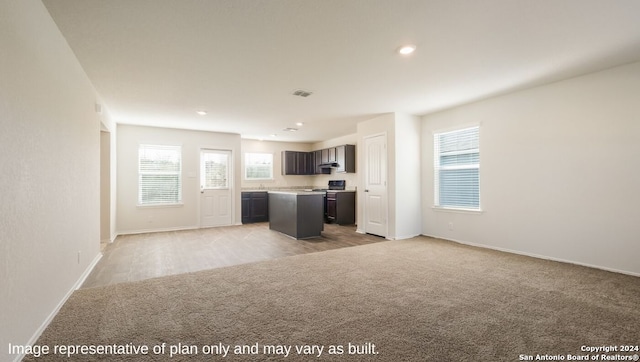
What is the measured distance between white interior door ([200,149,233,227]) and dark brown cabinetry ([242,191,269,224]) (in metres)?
0.43

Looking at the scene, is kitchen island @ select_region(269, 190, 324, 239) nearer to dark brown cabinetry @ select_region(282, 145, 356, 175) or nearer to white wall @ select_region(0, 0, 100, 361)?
dark brown cabinetry @ select_region(282, 145, 356, 175)

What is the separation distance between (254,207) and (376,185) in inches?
151

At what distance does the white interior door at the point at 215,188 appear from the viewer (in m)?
7.46

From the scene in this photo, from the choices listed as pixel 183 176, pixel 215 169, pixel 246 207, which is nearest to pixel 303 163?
pixel 246 207

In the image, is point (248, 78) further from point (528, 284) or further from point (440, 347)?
point (528, 284)

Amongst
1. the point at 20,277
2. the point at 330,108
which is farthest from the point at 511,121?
the point at 20,277

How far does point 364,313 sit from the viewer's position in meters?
2.45

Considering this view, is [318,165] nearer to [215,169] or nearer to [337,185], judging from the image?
[337,185]

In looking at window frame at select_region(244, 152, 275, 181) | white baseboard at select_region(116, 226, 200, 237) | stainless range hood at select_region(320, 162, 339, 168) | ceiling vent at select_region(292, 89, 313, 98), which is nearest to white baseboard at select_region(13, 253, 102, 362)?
white baseboard at select_region(116, 226, 200, 237)

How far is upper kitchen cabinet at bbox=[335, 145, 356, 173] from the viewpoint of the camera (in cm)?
797

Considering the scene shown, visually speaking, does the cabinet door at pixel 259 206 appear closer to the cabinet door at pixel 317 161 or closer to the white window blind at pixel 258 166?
the white window blind at pixel 258 166

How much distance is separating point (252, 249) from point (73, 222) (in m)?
2.49

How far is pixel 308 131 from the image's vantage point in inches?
299

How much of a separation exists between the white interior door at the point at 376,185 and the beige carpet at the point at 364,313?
2.16 meters
